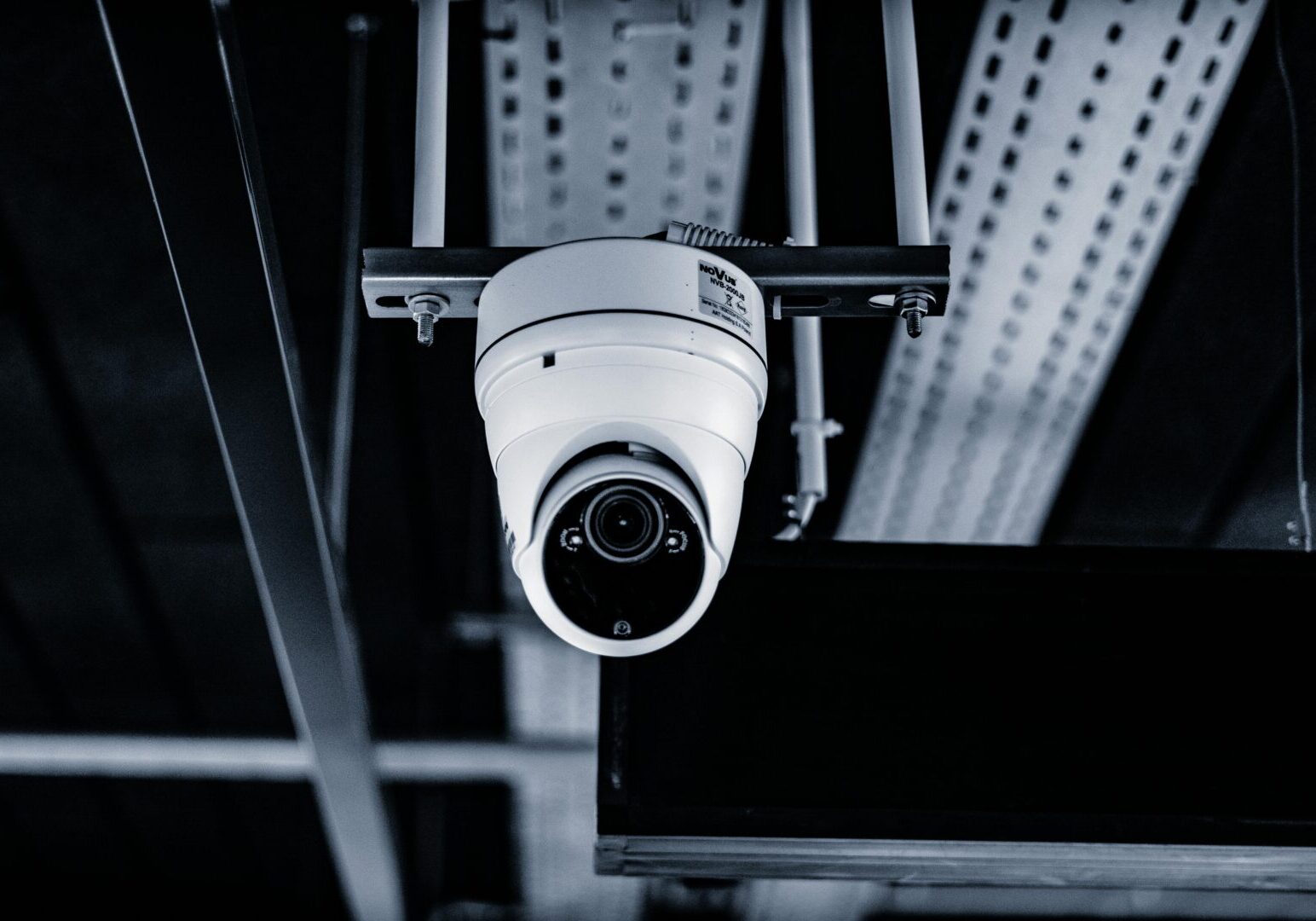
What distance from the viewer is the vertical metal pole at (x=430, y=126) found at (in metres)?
0.89

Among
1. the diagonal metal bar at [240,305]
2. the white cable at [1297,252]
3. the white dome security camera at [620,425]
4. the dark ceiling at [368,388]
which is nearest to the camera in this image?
the white dome security camera at [620,425]

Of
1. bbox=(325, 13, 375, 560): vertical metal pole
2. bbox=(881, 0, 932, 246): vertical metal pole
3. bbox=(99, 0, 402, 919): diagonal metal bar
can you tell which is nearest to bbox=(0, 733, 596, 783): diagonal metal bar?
bbox=(99, 0, 402, 919): diagonal metal bar

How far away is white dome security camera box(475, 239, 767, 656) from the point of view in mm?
751

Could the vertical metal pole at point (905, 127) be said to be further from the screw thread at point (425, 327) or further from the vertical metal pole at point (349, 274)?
the vertical metal pole at point (349, 274)

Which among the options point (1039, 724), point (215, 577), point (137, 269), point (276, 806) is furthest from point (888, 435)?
point (276, 806)

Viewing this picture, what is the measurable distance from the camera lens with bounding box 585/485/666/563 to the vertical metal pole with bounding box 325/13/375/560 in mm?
921

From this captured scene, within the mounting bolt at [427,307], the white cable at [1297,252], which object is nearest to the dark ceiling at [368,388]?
the white cable at [1297,252]

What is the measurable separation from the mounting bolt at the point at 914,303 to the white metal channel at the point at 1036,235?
0.70 metres

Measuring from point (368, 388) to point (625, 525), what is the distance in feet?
4.19

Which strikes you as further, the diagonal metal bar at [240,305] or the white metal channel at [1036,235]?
the white metal channel at [1036,235]

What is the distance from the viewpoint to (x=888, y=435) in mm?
1793

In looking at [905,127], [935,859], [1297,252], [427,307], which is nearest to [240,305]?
[427,307]

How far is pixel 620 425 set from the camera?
753mm

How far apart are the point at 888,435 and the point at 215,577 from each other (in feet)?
4.66
